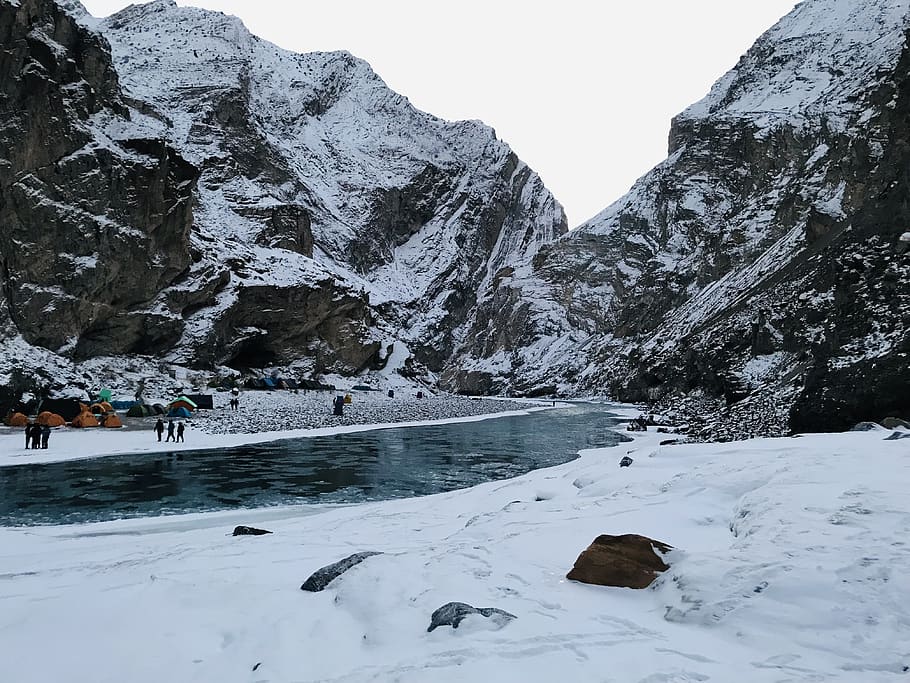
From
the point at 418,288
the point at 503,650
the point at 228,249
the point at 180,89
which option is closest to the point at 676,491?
the point at 503,650

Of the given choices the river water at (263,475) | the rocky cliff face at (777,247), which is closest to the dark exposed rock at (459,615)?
the river water at (263,475)

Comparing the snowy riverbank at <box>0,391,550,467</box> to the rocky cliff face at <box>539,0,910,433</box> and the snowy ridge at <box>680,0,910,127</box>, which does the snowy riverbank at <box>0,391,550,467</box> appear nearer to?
the rocky cliff face at <box>539,0,910,433</box>

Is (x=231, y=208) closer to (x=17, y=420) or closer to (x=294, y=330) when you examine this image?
(x=294, y=330)

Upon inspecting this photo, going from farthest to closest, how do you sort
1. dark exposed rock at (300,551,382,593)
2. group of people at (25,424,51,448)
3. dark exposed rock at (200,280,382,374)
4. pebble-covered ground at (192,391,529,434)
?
1. dark exposed rock at (200,280,382,374)
2. pebble-covered ground at (192,391,529,434)
3. group of people at (25,424,51,448)
4. dark exposed rock at (300,551,382,593)

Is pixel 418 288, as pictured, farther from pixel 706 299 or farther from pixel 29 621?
pixel 29 621

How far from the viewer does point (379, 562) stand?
6930mm

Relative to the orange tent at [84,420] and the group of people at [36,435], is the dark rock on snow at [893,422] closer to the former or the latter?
the group of people at [36,435]

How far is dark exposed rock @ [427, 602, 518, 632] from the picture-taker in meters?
5.03

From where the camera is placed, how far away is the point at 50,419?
3203 cm

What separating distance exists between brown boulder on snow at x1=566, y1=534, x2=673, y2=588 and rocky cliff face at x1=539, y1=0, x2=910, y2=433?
573 inches

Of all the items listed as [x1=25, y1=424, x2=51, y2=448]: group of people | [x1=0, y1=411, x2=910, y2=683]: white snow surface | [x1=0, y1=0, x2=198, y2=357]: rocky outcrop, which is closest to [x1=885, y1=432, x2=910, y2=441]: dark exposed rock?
[x1=0, y1=411, x2=910, y2=683]: white snow surface

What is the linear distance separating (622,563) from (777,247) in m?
74.1

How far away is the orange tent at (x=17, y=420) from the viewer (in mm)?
31953

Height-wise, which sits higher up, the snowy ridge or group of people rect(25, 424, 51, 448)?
the snowy ridge
